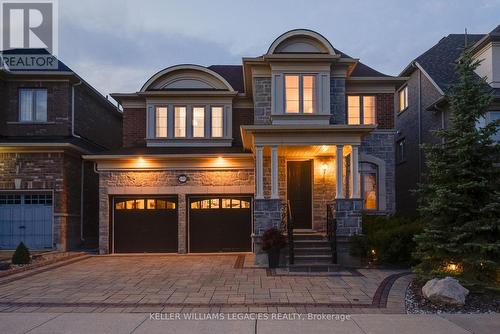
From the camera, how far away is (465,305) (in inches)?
283

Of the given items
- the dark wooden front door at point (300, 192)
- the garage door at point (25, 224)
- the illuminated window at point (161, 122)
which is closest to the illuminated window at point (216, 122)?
the illuminated window at point (161, 122)

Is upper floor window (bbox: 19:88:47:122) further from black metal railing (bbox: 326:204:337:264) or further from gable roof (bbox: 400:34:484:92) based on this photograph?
gable roof (bbox: 400:34:484:92)

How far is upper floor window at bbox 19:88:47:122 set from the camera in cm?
1599

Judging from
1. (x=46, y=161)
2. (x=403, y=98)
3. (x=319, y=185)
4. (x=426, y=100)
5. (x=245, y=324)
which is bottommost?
(x=245, y=324)

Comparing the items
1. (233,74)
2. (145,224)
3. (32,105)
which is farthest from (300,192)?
(32,105)

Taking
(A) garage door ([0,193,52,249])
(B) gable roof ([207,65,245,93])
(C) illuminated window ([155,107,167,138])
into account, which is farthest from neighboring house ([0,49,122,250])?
(B) gable roof ([207,65,245,93])

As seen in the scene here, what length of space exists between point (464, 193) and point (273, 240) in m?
4.79

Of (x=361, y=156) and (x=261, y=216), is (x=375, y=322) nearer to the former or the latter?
(x=261, y=216)

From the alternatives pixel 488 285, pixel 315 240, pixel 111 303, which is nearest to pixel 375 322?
pixel 488 285

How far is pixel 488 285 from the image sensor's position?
25.6 ft

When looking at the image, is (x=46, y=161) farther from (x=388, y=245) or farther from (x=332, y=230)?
(x=388, y=245)

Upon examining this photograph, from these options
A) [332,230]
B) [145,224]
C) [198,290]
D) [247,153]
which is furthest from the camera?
[145,224]

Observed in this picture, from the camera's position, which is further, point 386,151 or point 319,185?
point 386,151

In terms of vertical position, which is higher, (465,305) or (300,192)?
Result: (300,192)
